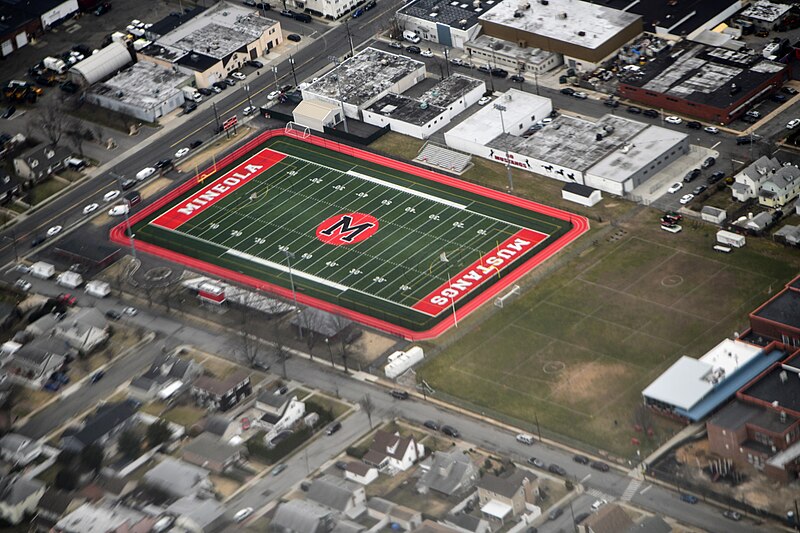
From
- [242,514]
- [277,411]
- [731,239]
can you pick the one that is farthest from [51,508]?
[731,239]

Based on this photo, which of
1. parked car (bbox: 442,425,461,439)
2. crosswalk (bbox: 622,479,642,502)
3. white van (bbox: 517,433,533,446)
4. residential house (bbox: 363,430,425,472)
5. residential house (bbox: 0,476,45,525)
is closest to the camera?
crosswalk (bbox: 622,479,642,502)

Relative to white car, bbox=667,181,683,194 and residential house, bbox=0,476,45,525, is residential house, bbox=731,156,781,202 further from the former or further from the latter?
residential house, bbox=0,476,45,525

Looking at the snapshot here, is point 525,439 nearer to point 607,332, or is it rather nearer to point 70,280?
point 607,332

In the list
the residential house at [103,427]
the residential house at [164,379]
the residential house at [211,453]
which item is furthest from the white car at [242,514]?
the residential house at [164,379]

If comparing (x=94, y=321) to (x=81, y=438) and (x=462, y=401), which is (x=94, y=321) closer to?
(x=81, y=438)

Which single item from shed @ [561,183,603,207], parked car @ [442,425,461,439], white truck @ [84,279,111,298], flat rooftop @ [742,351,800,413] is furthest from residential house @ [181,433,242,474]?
shed @ [561,183,603,207]

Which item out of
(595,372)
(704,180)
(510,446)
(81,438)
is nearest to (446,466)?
(510,446)
